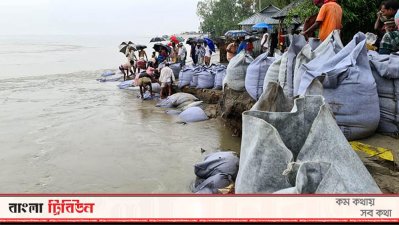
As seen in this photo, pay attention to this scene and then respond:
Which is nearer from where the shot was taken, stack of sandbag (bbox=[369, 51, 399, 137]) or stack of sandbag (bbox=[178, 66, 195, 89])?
stack of sandbag (bbox=[369, 51, 399, 137])

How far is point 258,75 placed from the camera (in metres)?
5.22

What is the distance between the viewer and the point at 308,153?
1.90m

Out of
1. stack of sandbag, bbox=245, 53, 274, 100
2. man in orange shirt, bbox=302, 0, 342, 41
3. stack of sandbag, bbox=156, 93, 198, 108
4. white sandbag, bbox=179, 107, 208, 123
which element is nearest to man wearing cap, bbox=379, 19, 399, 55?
man in orange shirt, bbox=302, 0, 342, 41

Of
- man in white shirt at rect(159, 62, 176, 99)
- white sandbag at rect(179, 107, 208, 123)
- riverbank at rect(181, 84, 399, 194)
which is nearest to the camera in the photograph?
riverbank at rect(181, 84, 399, 194)

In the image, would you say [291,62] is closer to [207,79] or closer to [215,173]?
[215,173]

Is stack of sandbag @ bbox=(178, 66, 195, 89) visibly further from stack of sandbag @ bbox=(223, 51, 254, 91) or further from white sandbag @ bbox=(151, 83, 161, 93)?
stack of sandbag @ bbox=(223, 51, 254, 91)

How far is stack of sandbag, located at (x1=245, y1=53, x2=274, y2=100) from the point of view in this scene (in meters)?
5.21

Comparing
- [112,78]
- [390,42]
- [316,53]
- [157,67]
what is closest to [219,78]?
[157,67]

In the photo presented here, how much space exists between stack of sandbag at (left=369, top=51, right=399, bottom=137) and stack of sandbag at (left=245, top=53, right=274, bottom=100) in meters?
1.96

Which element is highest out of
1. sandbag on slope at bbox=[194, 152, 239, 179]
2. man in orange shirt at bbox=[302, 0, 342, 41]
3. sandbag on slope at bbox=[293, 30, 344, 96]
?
man in orange shirt at bbox=[302, 0, 342, 41]

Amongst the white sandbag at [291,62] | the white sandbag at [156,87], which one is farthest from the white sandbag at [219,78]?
the white sandbag at [291,62]

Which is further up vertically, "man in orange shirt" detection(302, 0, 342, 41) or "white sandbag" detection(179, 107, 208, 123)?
"man in orange shirt" detection(302, 0, 342, 41)

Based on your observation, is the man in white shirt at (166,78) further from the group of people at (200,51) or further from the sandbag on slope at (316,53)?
the sandbag on slope at (316,53)

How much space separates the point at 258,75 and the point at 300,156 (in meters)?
3.40
